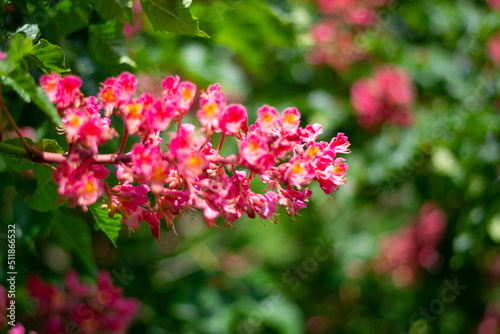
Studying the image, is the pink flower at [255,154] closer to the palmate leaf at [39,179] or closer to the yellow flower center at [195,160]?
the yellow flower center at [195,160]

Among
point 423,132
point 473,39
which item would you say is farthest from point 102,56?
point 473,39

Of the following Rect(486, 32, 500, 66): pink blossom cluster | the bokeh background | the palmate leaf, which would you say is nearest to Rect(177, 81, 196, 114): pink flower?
the palmate leaf

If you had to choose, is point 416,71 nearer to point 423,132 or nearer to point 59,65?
point 423,132

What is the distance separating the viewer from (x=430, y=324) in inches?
138

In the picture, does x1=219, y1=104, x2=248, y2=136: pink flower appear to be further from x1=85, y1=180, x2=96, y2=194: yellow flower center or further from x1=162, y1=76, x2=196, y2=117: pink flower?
x1=85, y1=180, x2=96, y2=194: yellow flower center

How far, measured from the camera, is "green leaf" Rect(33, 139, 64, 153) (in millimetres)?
1170

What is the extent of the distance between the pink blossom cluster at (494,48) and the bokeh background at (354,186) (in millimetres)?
14

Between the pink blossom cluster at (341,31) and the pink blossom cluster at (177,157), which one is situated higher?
the pink blossom cluster at (177,157)

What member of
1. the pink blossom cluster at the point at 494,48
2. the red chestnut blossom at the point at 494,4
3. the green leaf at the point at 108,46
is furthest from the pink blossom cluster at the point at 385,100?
the green leaf at the point at 108,46

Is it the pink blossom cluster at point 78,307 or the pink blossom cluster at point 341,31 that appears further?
the pink blossom cluster at point 341,31

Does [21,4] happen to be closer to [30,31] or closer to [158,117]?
[30,31]

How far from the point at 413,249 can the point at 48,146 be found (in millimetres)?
3375

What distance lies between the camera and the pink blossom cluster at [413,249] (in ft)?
12.5

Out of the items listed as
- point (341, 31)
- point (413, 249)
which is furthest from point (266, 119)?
point (413, 249)
